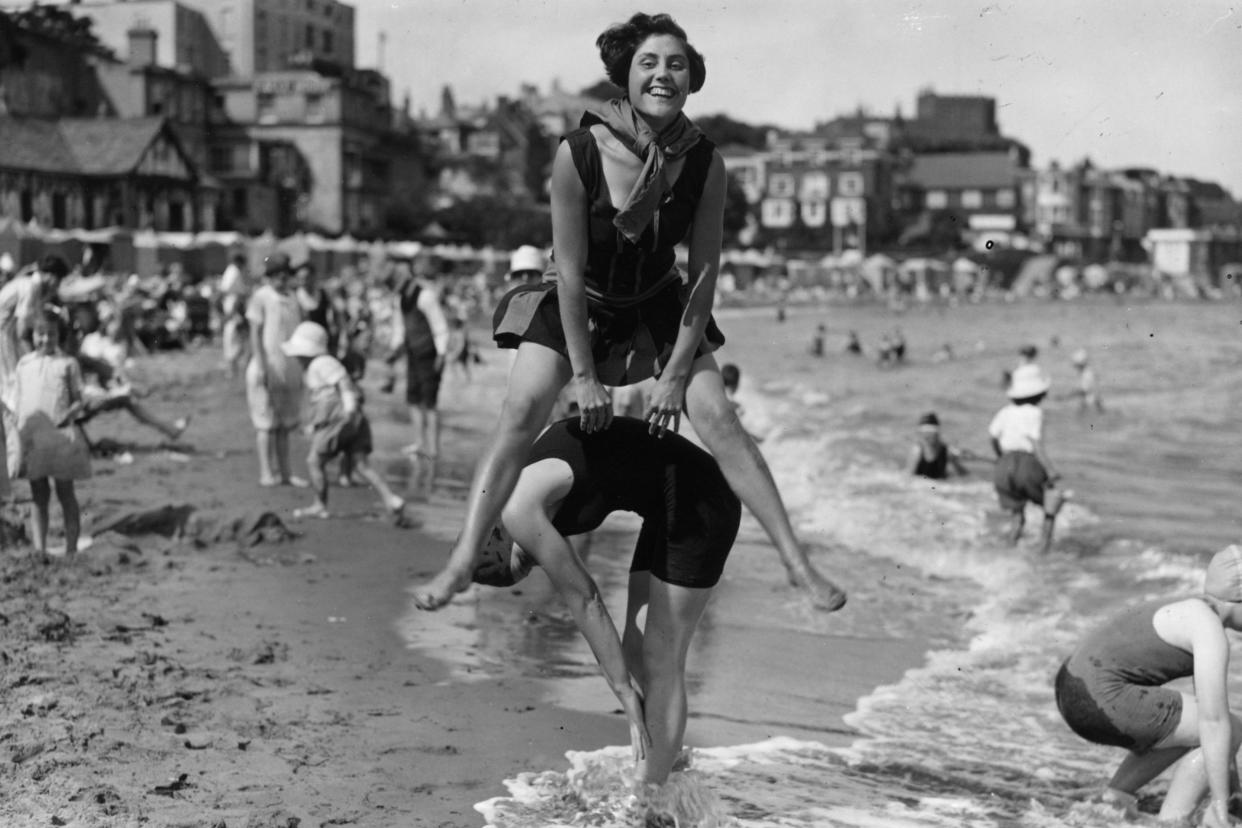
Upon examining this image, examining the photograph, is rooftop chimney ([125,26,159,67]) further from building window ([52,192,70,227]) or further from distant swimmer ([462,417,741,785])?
distant swimmer ([462,417,741,785])

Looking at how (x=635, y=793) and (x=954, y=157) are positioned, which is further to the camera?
(x=954, y=157)

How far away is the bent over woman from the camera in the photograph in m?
4.23

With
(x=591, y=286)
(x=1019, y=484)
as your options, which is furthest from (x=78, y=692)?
(x=1019, y=484)

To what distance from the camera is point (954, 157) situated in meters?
158

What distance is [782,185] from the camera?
141 metres

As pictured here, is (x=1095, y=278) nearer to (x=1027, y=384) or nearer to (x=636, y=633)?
(x=1027, y=384)

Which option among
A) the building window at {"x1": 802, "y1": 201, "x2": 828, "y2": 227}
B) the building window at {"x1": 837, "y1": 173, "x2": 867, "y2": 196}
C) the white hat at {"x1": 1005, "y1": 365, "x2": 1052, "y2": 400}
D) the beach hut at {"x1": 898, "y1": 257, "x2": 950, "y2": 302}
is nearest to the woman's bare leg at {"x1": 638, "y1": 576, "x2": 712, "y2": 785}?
the white hat at {"x1": 1005, "y1": 365, "x2": 1052, "y2": 400}

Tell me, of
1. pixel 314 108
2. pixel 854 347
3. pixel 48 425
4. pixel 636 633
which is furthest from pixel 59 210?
pixel 636 633

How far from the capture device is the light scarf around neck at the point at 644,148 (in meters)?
4.16

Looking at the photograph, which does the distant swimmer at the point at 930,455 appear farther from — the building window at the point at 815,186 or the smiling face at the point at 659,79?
the building window at the point at 815,186

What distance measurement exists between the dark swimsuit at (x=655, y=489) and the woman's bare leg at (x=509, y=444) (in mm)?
114

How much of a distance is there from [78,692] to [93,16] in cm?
8227

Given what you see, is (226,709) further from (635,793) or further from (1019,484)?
(1019,484)

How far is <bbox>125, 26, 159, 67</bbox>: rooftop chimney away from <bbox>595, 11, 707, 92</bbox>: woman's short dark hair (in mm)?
73836
